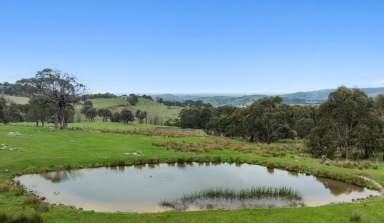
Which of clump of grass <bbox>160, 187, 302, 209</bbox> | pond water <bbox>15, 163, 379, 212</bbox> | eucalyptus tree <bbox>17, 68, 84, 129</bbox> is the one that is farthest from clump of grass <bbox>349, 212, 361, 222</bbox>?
eucalyptus tree <bbox>17, 68, 84, 129</bbox>

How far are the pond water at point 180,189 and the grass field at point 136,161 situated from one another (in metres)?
1.93

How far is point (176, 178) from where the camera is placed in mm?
31594

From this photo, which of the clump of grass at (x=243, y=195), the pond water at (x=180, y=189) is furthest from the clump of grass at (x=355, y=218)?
the clump of grass at (x=243, y=195)

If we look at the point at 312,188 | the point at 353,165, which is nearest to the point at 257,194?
the point at 312,188

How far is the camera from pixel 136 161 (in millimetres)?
38000

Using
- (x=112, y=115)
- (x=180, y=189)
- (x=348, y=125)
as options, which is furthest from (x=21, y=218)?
(x=112, y=115)

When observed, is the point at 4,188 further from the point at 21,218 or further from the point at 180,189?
the point at 180,189

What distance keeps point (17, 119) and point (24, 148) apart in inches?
3786

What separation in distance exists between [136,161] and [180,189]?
11256 millimetres

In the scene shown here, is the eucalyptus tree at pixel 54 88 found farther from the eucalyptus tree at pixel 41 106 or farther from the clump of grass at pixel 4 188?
the clump of grass at pixel 4 188

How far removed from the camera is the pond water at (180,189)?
78.8ft

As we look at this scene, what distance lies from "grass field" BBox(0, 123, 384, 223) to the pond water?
1.93 meters

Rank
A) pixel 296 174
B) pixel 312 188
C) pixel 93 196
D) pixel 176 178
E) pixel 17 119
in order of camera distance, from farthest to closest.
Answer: pixel 17 119 < pixel 296 174 < pixel 176 178 < pixel 312 188 < pixel 93 196

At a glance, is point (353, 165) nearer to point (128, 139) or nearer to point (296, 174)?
point (296, 174)
